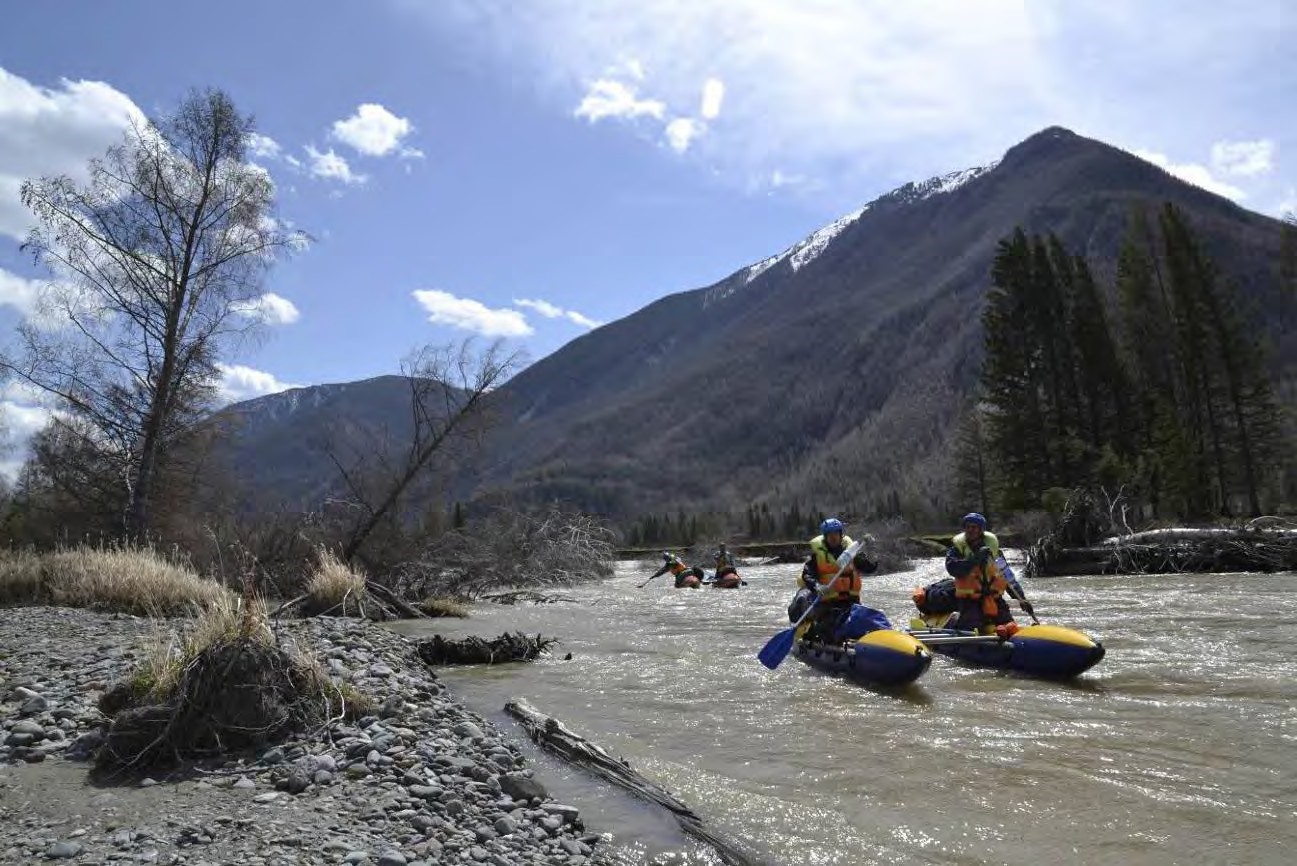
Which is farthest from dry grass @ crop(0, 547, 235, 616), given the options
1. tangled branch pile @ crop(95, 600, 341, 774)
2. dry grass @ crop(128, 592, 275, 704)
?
tangled branch pile @ crop(95, 600, 341, 774)

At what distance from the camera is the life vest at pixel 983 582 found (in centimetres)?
1051

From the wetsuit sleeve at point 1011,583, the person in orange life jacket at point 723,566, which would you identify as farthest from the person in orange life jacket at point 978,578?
the person in orange life jacket at point 723,566

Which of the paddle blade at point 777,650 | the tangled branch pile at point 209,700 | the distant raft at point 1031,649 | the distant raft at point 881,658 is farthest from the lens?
the paddle blade at point 777,650

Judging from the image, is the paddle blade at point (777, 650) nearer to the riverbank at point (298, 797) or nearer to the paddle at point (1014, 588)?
the paddle at point (1014, 588)

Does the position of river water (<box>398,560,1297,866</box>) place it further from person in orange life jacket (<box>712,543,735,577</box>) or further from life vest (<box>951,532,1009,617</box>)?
person in orange life jacket (<box>712,543,735,577</box>)

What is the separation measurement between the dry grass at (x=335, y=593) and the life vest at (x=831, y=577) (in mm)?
8267

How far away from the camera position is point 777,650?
378 inches

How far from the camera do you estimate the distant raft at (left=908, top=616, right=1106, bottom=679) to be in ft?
27.9

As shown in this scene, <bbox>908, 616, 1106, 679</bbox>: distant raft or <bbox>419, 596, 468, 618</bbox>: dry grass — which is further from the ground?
<bbox>908, 616, 1106, 679</bbox>: distant raft

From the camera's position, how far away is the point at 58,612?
1069 cm

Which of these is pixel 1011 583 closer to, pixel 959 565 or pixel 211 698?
pixel 959 565

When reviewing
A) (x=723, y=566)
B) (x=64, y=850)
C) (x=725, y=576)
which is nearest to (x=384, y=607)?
(x=64, y=850)

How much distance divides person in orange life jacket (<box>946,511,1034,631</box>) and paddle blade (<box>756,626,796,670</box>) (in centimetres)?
247

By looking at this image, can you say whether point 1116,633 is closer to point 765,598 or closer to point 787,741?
point 787,741
